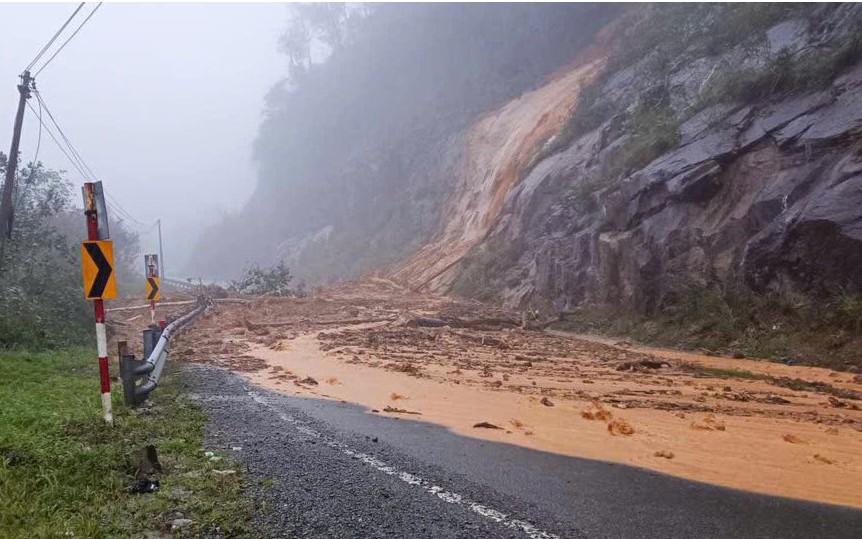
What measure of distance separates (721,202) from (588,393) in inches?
301

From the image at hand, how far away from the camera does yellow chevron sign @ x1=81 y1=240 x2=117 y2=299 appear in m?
6.97

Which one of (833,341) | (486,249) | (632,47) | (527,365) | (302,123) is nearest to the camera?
(833,341)

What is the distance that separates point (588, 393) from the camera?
8766 mm

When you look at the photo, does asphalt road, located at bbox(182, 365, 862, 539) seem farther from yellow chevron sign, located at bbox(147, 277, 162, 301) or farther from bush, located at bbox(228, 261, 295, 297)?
bush, located at bbox(228, 261, 295, 297)

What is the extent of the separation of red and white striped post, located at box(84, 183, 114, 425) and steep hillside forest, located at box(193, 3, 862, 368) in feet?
33.3

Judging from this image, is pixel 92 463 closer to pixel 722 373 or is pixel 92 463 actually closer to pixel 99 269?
pixel 99 269

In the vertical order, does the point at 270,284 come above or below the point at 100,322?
above

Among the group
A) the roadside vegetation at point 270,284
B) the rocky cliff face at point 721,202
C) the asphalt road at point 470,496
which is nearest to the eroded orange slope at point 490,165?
the roadside vegetation at point 270,284

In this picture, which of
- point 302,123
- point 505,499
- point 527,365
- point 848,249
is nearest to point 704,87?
point 848,249

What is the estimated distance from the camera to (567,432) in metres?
6.86

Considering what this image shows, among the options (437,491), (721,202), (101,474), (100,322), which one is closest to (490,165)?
(721,202)

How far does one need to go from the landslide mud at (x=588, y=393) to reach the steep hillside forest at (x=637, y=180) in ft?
5.40

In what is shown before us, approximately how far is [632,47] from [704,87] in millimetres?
9531

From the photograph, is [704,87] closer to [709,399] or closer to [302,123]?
[709,399]
